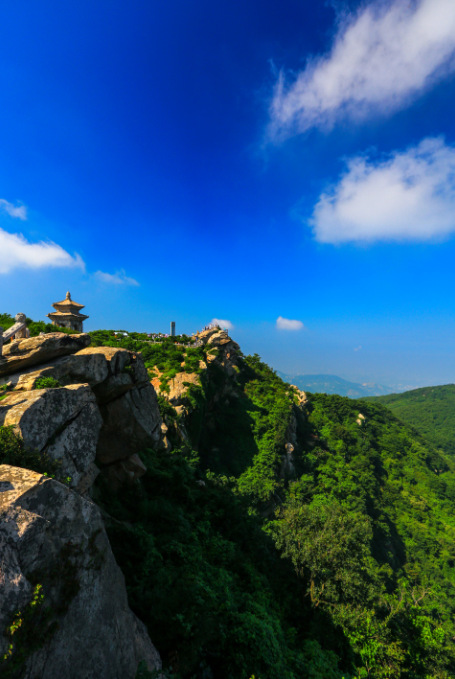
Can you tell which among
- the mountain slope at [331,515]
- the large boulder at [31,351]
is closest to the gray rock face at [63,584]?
the mountain slope at [331,515]

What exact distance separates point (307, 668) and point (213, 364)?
3568 cm

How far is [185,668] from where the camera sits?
839 cm

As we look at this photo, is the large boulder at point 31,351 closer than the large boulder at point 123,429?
Yes

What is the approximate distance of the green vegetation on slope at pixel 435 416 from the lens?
13640 cm

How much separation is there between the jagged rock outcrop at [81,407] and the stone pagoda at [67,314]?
17904 mm

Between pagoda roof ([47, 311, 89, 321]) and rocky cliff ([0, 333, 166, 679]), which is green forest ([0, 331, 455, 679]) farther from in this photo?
pagoda roof ([47, 311, 89, 321])

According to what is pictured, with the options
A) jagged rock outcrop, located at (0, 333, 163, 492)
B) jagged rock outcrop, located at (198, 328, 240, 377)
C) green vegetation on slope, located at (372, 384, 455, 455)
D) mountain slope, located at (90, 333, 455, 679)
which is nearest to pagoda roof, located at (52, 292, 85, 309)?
mountain slope, located at (90, 333, 455, 679)

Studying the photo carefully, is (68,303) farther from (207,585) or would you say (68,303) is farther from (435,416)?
(435,416)

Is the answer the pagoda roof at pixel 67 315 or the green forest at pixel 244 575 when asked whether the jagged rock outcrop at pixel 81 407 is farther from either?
the pagoda roof at pixel 67 315

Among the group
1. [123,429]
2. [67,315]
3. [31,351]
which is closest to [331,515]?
[123,429]

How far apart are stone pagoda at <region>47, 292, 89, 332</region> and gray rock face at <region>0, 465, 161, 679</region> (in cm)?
2543

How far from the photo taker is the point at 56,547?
6.59 meters

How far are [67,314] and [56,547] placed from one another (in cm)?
2669

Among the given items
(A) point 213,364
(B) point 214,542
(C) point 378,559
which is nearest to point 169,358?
(A) point 213,364
